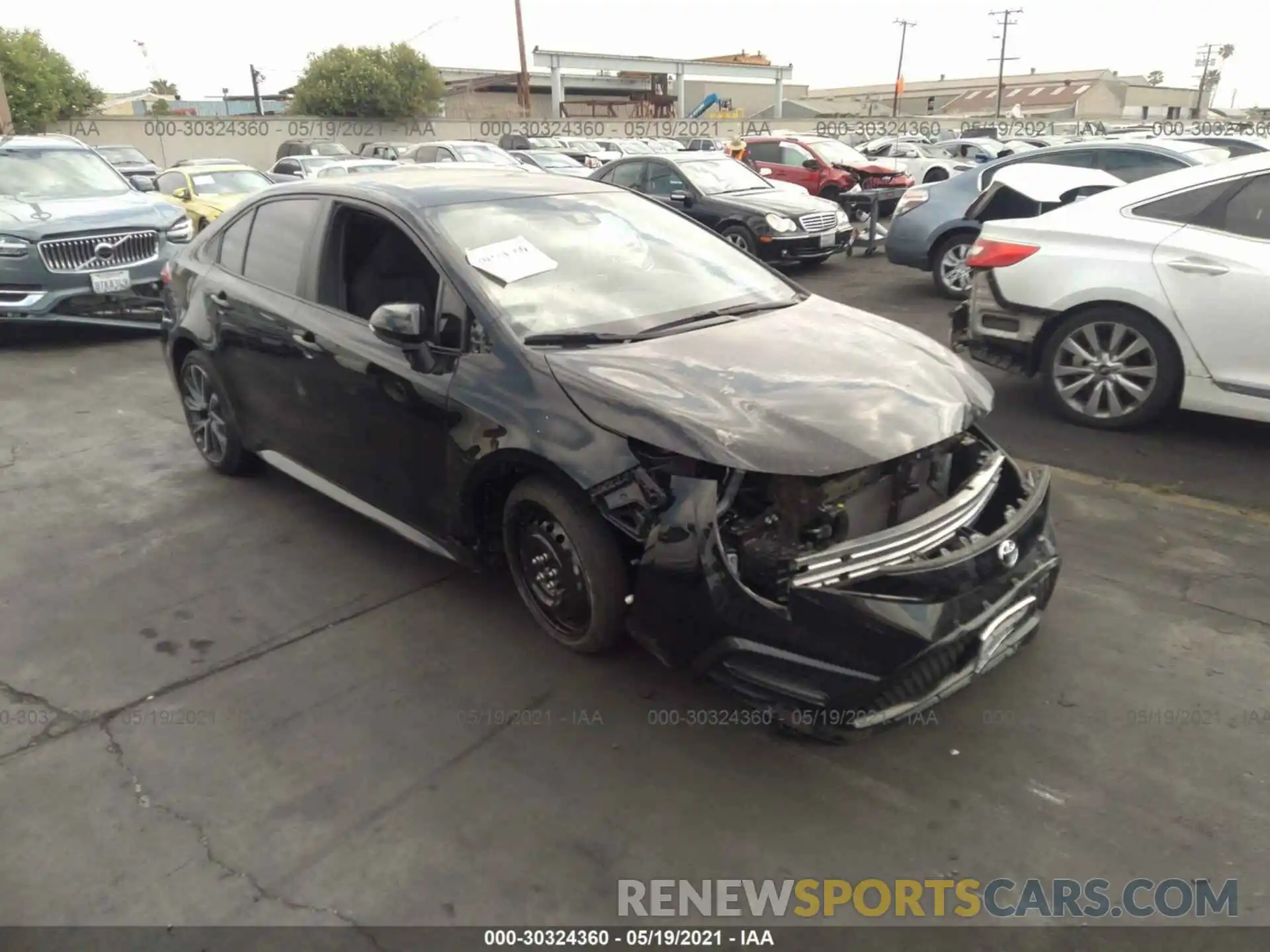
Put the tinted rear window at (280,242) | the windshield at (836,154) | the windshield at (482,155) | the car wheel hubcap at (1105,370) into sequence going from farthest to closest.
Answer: the windshield at (482,155) < the windshield at (836,154) < the car wheel hubcap at (1105,370) < the tinted rear window at (280,242)

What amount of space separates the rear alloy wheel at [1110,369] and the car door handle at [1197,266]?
1.05 feet

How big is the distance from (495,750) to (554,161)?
2071 cm

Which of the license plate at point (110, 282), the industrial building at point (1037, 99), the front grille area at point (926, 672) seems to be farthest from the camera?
the industrial building at point (1037, 99)

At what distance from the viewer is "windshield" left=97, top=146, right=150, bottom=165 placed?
73.4ft

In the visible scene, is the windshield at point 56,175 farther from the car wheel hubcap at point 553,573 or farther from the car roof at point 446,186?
the car wheel hubcap at point 553,573

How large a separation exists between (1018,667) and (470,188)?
9.59 ft

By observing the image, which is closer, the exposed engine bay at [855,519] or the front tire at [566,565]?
the exposed engine bay at [855,519]

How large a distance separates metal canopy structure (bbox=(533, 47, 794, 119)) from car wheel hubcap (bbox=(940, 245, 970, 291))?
4676 cm

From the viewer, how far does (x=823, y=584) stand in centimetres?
261

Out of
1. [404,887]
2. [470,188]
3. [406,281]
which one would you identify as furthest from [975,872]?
[470,188]

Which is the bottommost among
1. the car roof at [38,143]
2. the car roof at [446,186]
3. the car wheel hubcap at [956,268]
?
the car wheel hubcap at [956,268]

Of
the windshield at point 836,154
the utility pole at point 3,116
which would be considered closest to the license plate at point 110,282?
the utility pole at point 3,116

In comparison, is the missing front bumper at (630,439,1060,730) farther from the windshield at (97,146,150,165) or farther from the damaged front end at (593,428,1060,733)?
the windshield at (97,146,150,165)

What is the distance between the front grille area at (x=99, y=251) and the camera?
816 centimetres
